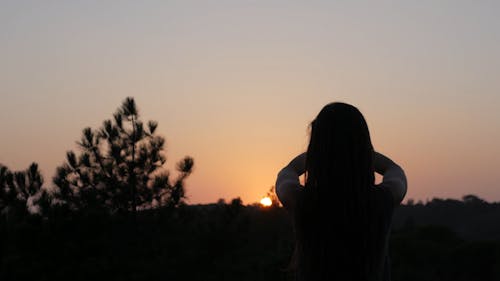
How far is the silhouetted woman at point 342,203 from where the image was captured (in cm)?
211

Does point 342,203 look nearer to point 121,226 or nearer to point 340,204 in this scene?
point 340,204

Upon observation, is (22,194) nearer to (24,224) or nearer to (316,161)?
(24,224)

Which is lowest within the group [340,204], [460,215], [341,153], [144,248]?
[460,215]

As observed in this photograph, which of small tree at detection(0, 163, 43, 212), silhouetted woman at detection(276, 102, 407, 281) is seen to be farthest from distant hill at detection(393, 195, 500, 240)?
silhouetted woman at detection(276, 102, 407, 281)

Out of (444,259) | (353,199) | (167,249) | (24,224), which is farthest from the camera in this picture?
(444,259)

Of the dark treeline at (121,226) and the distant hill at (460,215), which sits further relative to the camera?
the distant hill at (460,215)

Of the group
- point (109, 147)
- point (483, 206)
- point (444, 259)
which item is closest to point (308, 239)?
point (109, 147)

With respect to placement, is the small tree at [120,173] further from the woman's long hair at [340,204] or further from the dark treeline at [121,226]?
the woman's long hair at [340,204]

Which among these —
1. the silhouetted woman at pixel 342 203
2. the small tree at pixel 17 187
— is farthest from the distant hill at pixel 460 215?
the silhouetted woman at pixel 342 203

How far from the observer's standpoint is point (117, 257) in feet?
54.0

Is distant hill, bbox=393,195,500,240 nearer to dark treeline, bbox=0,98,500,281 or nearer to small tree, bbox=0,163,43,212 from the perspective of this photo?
dark treeline, bbox=0,98,500,281

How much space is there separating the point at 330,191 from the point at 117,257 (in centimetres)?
1493

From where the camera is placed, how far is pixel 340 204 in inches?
83.0

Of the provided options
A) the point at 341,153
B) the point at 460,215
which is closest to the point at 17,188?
the point at 341,153
